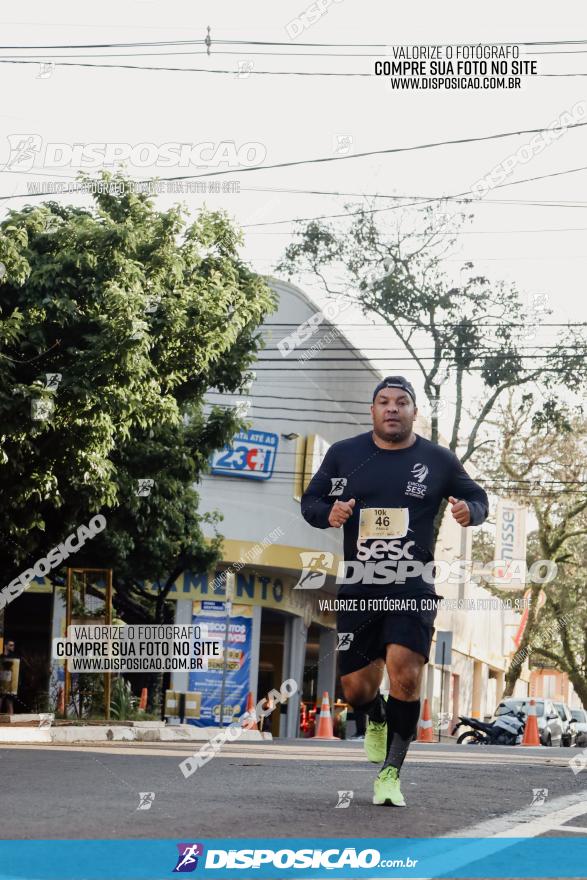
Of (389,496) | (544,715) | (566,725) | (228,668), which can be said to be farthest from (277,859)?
(566,725)

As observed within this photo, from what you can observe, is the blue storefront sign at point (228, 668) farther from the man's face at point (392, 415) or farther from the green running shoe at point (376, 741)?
the man's face at point (392, 415)

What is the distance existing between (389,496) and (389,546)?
241 millimetres

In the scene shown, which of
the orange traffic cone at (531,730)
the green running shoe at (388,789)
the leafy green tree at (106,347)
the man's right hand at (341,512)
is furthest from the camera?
the orange traffic cone at (531,730)

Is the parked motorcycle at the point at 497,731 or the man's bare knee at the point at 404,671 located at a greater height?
the man's bare knee at the point at 404,671

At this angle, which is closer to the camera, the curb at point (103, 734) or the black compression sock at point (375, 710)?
the black compression sock at point (375, 710)

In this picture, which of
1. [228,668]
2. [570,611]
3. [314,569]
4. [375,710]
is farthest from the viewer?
[570,611]

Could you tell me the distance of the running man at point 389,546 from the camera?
242 inches

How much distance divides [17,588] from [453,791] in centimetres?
1289

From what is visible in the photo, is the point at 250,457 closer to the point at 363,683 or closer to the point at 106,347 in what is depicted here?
the point at 106,347

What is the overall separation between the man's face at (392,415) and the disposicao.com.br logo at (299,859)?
7.72 ft

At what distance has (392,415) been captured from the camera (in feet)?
20.9

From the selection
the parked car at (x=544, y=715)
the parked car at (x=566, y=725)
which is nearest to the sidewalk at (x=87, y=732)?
the parked car at (x=544, y=715)

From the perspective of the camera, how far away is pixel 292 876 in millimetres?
4043

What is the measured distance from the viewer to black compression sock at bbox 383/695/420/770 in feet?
20.3
